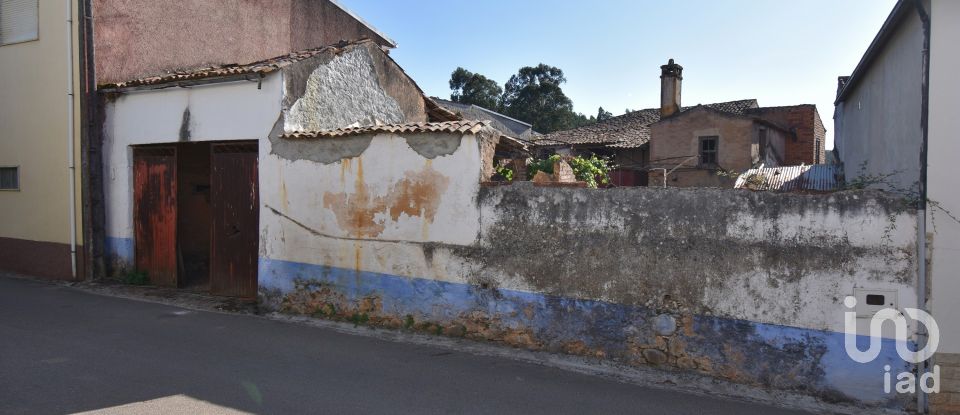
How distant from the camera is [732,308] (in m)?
6.21

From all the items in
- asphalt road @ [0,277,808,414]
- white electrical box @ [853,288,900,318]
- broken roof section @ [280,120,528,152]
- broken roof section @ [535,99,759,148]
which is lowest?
asphalt road @ [0,277,808,414]

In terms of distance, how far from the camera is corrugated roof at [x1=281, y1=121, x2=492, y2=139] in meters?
7.62

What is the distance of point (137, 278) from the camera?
11.1 m

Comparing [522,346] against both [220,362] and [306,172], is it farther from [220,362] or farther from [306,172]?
[306,172]

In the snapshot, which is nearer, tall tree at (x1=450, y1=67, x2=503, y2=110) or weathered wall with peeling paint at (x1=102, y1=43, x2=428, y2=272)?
weathered wall with peeling paint at (x1=102, y1=43, x2=428, y2=272)

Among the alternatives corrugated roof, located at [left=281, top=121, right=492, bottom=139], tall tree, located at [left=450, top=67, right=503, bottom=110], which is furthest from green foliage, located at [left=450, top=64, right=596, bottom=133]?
corrugated roof, located at [left=281, top=121, right=492, bottom=139]

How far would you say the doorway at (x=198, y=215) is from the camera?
9828mm

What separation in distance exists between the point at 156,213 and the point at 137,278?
4.23 ft

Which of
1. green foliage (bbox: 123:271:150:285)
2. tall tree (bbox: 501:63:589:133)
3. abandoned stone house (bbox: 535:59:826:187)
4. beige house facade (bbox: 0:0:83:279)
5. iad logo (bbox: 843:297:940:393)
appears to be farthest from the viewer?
tall tree (bbox: 501:63:589:133)

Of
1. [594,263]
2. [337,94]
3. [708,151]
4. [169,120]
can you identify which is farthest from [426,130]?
[708,151]

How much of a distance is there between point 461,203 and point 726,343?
11.6 ft

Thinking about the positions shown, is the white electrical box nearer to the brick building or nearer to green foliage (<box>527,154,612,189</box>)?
green foliage (<box>527,154,612,189</box>)

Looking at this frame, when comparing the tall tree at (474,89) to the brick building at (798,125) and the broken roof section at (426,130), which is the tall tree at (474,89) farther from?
the broken roof section at (426,130)

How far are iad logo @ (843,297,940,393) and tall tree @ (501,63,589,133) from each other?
45005 mm
